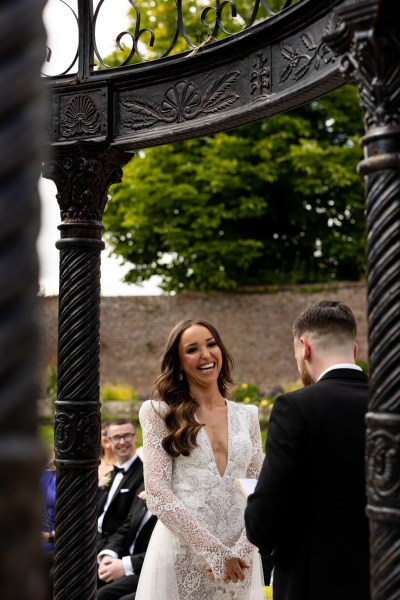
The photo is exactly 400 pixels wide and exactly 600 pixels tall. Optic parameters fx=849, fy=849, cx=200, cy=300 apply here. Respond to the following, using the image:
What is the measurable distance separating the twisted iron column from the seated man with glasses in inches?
209

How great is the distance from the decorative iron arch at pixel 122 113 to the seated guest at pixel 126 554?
39.1 inches

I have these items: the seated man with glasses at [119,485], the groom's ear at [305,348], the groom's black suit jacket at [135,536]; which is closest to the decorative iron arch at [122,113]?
the groom's ear at [305,348]

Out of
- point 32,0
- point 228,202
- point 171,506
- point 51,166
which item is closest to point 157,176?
Result: point 228,202

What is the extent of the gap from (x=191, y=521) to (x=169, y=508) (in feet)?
0.37

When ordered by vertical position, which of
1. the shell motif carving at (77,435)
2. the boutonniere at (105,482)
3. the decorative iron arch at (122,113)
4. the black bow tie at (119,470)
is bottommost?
the boutonniere at (105,482)

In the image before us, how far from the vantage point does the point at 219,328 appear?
22375 mm

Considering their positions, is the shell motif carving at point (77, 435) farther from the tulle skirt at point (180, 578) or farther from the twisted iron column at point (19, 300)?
the twisted iron column at point (19, 300)

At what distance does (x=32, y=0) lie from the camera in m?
1.04

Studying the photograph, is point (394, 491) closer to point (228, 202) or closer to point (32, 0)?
point (32, 0)

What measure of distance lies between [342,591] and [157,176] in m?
19.5

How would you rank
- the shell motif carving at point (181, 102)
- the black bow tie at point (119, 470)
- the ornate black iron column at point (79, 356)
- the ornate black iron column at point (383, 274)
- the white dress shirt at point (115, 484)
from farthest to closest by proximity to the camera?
the black bow tie at point (119, 470), the white dress shirt at point (115, 484), the ornate black iron column at point (79, 356), the shell motif carving at point (181, 102), the ornate black iron column at point (383, 274)

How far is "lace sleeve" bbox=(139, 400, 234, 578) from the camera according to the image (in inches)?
147

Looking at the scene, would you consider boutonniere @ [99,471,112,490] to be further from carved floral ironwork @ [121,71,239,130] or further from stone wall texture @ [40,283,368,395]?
stone wall texture @ [40,283,368,395]

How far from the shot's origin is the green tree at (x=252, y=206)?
21641 mm
